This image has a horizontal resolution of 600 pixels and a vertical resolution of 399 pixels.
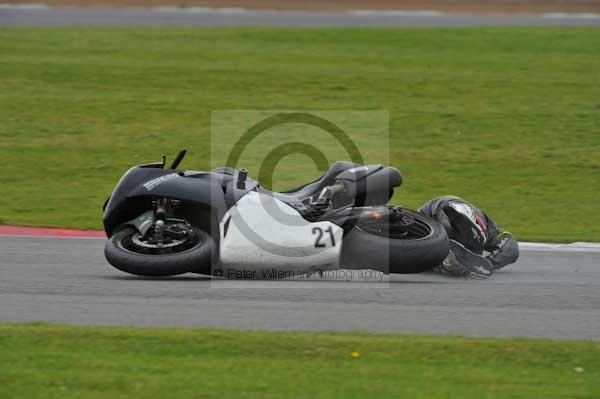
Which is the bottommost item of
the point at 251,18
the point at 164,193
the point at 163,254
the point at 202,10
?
the point at 163,254

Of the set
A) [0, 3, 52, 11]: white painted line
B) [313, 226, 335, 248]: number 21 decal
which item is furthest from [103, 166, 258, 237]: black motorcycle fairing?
[0, 3, 52, 11]: white painted line

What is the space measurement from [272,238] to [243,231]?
0.22 meters

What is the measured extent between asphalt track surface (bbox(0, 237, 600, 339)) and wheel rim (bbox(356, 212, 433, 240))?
361 mm

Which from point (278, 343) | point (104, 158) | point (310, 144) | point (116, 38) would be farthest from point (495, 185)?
point (116, 38)

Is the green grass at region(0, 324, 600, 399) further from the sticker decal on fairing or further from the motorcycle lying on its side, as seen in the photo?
the sticker decal on fairing

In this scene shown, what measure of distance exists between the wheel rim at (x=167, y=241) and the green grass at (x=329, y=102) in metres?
3.58

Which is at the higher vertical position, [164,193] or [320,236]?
[164,193]

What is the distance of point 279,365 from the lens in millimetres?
5805

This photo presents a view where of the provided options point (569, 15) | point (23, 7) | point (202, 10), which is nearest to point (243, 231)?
point (202, 10)

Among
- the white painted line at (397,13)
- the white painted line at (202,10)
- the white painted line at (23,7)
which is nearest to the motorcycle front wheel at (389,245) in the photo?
the white painted line at (397,13)

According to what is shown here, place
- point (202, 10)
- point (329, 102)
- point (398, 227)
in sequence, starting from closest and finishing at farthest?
1. point (398, 227)
2. point (329, 102)
3. point (202, 10)

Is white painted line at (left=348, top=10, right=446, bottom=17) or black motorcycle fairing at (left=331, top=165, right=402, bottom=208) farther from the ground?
white painted line at (left=348, top=10, right=446, bottom=17)

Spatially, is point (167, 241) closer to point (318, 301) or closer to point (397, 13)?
point (318, 301)

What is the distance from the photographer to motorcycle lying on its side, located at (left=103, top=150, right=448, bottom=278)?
7.68 meters
